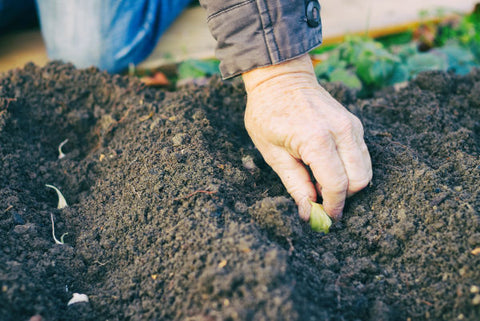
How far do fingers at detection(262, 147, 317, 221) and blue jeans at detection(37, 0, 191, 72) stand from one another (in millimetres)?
1804

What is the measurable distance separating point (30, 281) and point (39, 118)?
3.50ft

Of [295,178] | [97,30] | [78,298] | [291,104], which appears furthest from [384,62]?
[78,298]

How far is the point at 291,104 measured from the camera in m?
1.70

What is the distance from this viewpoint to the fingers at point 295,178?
5.59 ft

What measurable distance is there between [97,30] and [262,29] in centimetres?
175

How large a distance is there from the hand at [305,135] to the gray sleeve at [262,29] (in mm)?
71

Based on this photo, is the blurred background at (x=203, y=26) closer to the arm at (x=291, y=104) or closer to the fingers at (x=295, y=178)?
the arm at (x=291, y=104)

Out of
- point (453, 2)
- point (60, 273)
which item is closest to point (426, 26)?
point (453, 2)

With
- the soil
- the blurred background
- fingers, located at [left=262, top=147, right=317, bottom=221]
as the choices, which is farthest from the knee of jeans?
fingers, located at [left=262, top=147, right=317, bottom=221]

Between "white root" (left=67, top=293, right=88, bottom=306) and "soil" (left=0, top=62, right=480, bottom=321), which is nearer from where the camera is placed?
"soil" (left=0, top=62, right=480, bottom=321)

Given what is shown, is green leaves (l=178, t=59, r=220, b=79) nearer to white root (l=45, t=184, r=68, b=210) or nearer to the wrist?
the wrist

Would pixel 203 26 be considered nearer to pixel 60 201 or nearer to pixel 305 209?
pixel 60 201

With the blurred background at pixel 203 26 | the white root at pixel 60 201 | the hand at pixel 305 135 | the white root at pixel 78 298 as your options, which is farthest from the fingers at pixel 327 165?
the blurred background at pixel 203 26

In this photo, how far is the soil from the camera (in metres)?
1.36
